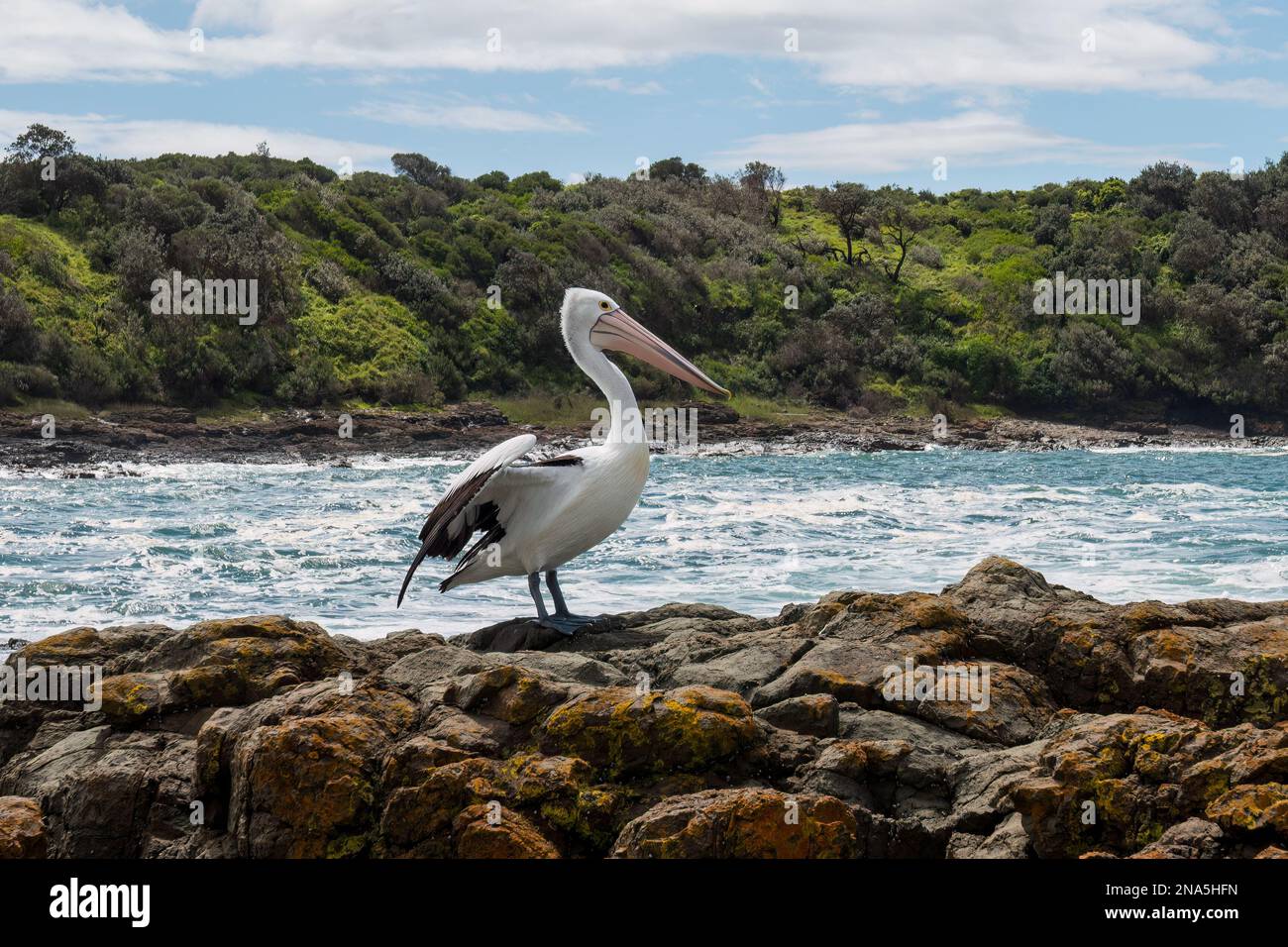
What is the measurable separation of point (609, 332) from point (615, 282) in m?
38.7

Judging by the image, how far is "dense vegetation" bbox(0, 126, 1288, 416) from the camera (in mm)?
36000

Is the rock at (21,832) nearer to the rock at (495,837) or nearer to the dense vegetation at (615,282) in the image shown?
the rock at (495,837)

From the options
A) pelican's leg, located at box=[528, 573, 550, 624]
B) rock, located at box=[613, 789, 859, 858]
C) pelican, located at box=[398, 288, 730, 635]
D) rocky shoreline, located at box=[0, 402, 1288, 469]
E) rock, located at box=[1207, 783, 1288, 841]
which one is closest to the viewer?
rock, located at box=[1207, 783, 1288, 841]

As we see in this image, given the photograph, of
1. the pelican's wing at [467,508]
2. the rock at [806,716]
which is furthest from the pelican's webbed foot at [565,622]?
the rock at [806,716]

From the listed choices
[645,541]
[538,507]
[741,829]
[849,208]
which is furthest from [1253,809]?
[849,208]

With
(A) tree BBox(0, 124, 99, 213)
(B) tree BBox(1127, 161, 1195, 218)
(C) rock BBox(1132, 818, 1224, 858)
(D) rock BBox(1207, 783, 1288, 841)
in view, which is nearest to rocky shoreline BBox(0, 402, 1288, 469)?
(A) tree BBox(0, 124, 99, 213)

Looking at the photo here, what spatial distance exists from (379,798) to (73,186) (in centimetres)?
4063

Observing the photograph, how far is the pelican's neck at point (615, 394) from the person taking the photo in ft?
24.0

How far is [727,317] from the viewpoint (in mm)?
48844

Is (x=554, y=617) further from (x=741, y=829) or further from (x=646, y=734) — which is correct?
(x=741, y=829)

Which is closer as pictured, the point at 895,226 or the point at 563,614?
the point at 563,614

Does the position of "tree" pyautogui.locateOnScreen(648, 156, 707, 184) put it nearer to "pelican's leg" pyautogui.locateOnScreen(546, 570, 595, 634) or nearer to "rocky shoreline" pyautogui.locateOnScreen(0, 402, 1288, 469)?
"rocky shoreline" pyautogui.locateOnScreen(0, 402, 1288, 469)

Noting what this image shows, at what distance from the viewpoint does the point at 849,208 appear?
5656 cm

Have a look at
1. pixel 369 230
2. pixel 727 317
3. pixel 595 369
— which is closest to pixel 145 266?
pixel 369 230
